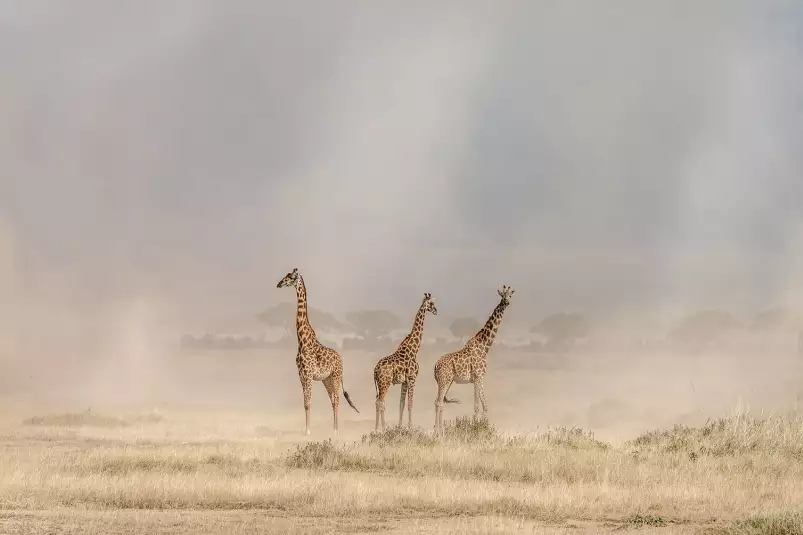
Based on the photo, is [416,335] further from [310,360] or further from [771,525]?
[771,525]

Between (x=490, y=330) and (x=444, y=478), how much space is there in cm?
1036

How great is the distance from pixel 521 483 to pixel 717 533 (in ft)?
18.0

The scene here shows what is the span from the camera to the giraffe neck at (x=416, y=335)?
99.5ft

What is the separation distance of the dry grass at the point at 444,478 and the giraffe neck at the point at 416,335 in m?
2.88

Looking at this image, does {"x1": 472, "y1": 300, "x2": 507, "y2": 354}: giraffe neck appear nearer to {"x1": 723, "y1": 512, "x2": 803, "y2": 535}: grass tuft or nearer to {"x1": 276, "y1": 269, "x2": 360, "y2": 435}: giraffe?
{"x1": 276, "y1": 269, "x2": 360, "y2": 435}: giraffe

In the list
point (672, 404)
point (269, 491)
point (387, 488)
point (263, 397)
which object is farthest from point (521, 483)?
point (263, 397)

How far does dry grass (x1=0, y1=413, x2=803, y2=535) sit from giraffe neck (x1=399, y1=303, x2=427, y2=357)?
2880 mm

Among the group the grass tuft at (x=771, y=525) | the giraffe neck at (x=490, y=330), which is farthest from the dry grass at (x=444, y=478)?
the giraffe neck at (x=490, y=330)

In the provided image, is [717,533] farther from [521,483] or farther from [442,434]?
[442,434]

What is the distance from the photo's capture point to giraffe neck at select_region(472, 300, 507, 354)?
3069cm

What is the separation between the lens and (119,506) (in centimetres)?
1806

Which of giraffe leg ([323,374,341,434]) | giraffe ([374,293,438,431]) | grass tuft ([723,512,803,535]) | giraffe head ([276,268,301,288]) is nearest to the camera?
grass tuft ([723,512,803,535])

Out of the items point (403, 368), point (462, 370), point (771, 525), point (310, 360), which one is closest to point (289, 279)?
point (310, 360)

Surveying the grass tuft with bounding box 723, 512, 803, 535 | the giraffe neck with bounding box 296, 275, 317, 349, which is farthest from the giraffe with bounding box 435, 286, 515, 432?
the grass tuft with bounding box 723, 512, 803, 535
